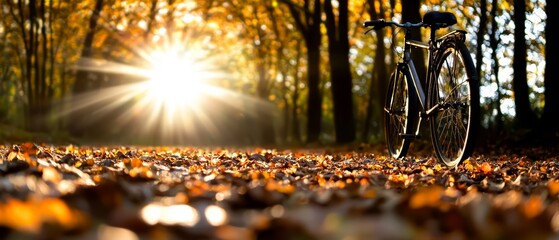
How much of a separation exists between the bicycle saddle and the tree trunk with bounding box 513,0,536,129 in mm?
5963

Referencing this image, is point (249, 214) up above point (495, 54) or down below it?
below

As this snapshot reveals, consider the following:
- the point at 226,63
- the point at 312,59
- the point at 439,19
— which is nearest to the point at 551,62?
the point at 439,19

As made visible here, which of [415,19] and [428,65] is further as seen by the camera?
[415,19]

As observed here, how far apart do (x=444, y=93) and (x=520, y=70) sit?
6.75 m

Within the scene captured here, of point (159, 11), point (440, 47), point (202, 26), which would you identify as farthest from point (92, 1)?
point (440, 47)

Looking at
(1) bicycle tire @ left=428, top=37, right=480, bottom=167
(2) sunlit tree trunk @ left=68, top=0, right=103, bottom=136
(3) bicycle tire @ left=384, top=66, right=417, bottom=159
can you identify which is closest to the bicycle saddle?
(1) bicycle tire @ left=428, top=37, right=480, bottom=167

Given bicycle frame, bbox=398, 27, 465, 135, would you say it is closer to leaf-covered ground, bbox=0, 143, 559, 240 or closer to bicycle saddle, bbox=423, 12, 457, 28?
bicycle saddle, bbox=423, 12, 457, 28

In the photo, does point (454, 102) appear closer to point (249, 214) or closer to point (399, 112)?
point (399, 112)

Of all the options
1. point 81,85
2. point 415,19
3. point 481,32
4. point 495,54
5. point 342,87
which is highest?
point 415,19

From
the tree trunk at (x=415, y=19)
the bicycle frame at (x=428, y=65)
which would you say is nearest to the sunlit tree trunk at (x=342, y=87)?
the tree trunk at (x=415, y=19)

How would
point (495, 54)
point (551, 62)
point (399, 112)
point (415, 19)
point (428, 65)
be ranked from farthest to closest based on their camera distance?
point (495, 54) < point (415, 19) < point (551, 62) < point (399, 112) < point (428, 65)

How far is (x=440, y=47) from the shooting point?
616 cm

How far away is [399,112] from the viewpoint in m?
7.87

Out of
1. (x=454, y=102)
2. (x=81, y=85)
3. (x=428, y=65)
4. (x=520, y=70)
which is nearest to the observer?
(x=454, y=102)
